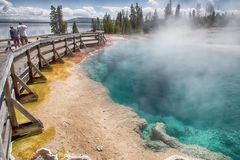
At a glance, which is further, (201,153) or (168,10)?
(168,10)

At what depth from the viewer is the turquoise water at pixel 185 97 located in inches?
380

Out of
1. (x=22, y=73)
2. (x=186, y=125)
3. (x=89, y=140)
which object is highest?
(x=22, y=73)

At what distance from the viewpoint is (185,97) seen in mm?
14516

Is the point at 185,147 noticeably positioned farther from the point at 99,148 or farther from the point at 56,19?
the point at 56,19

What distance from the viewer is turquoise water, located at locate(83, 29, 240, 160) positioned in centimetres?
966

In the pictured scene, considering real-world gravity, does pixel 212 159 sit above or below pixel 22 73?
below

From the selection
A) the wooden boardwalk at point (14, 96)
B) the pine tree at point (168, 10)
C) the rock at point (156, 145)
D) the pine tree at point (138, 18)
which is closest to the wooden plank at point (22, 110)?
the wooden boardwalk at point (14, 96)

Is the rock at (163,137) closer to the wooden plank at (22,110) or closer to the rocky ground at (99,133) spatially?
the rocky ground at (99,133)

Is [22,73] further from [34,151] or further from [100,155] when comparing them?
[100,155]

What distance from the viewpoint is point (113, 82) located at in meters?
16.6

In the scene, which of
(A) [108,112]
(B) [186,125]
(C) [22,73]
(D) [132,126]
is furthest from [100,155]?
(C) [22,73]

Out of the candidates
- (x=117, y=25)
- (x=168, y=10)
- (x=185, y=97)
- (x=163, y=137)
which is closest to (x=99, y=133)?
(x=163, y=137)

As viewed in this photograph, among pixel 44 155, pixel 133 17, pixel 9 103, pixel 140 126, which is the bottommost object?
pixel 140 126

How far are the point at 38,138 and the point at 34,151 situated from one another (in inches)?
28.3
